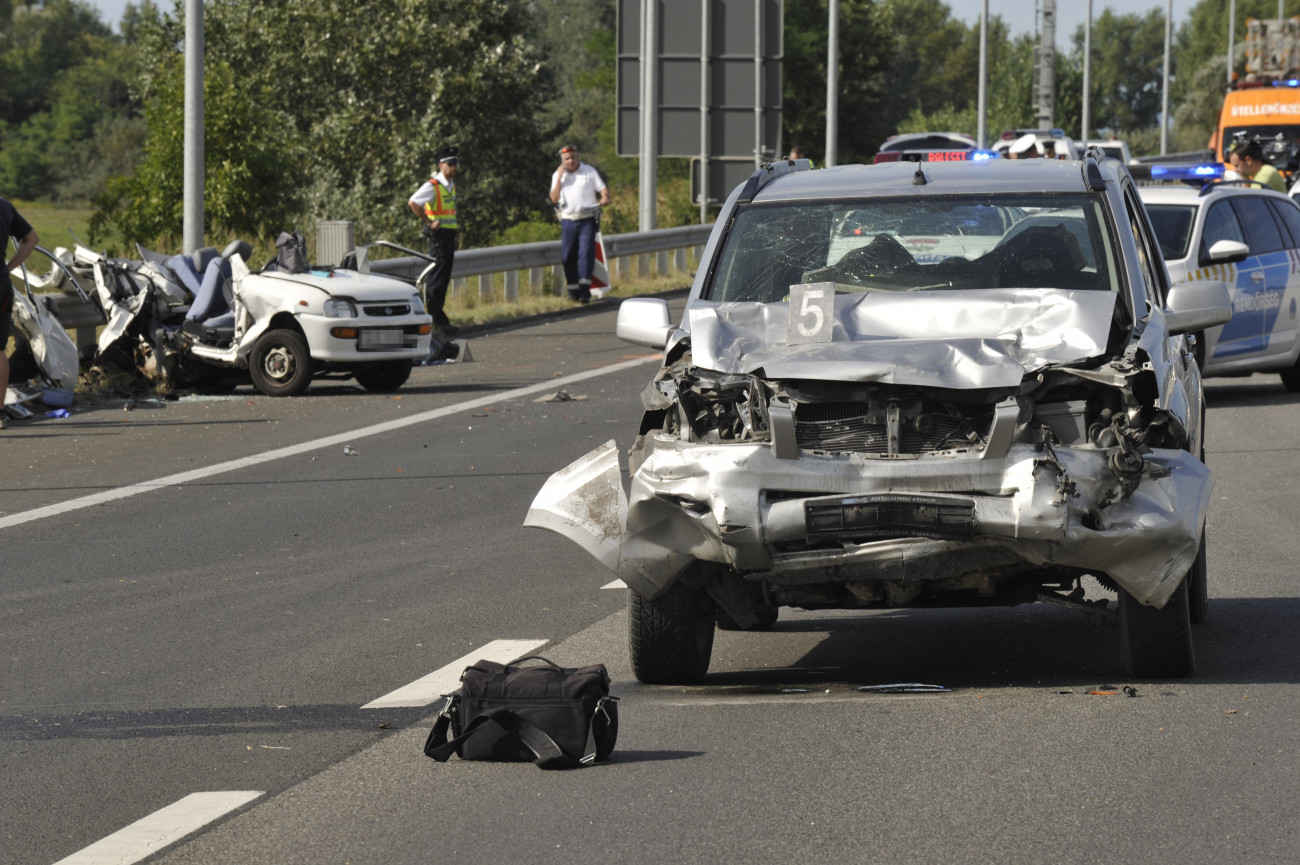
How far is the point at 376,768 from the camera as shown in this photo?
5402mm

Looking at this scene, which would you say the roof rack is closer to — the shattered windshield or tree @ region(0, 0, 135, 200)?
the shattered windshield

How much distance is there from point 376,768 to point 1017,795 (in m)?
1.79

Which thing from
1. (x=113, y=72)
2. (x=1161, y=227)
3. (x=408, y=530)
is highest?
(x=113, y=72)

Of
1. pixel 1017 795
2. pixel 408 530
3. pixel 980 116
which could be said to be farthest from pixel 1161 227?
pixel 980 116

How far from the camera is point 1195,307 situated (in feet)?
23.7

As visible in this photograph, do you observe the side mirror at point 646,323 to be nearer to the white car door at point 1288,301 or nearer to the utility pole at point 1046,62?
the white car door at point 1288,301

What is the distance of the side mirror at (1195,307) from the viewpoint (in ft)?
23.3

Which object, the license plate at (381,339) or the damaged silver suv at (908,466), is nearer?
the damaged silver suv at (908,466)

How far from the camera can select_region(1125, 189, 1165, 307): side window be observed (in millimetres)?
7332

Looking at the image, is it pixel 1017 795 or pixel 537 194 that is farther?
pixel 537 194

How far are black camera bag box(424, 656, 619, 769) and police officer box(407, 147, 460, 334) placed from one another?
15.6 meters

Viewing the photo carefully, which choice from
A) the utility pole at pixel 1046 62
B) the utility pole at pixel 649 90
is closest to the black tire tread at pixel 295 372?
the utility pole at pixel 649 90

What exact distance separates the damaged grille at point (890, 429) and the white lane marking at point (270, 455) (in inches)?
221

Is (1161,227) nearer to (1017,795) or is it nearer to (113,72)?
(1017,795)
